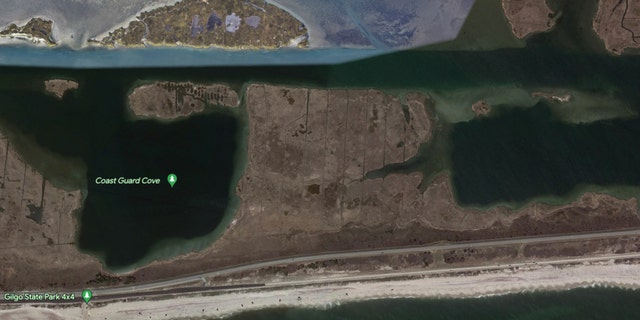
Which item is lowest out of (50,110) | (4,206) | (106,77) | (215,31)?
(4,206)

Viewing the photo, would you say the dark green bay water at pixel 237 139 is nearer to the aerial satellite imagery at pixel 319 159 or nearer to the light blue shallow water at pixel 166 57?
the aerial satellite imagery at pixel 319 159

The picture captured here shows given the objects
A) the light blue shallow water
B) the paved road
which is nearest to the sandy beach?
the paved road

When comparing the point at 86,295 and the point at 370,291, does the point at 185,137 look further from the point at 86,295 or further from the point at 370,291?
the point at 370,291

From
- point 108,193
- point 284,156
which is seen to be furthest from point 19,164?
point 284,156

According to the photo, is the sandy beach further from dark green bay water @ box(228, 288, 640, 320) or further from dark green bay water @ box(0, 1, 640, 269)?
dark green bay water @ box(0, 1, 640, 269)

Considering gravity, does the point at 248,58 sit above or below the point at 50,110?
above

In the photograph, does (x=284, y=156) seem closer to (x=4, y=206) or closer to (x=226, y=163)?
(x=226, y=163)
